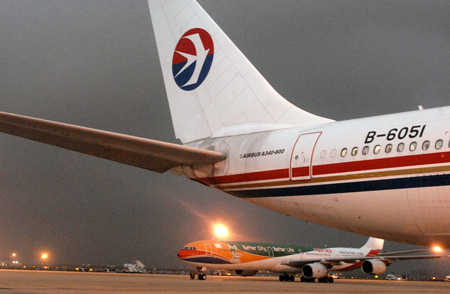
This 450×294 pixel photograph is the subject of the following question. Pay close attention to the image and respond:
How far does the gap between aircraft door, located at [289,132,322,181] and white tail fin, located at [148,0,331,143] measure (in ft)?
5.27

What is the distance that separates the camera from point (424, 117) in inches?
364

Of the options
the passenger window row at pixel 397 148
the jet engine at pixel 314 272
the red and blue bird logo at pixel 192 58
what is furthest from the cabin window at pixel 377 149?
the jet engine at pixel 314 272

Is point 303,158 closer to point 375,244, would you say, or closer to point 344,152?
point 344,152

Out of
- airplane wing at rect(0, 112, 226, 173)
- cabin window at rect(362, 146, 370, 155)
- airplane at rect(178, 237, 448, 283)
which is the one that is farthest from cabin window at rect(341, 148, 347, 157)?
airplane at rect(178, 237, 448, 283)

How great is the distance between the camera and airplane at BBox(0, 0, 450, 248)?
892 cm

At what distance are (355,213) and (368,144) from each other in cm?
135

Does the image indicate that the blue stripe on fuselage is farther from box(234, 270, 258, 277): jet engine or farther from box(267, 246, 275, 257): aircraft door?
box(234, 270, 258, 277): jet engine

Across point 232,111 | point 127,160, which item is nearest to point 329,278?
point 232,111

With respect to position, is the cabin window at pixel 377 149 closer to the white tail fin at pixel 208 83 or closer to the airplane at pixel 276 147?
the airplane at pixel 276 147

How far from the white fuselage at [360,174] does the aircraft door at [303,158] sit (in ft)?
0.07

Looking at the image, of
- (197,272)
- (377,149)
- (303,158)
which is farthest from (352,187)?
(197,272)

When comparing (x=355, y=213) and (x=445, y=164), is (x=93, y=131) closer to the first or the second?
(x=355, y=213)

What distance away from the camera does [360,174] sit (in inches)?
372

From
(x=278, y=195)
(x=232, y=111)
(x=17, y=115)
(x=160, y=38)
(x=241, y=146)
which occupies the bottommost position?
(x=278, y=195)
